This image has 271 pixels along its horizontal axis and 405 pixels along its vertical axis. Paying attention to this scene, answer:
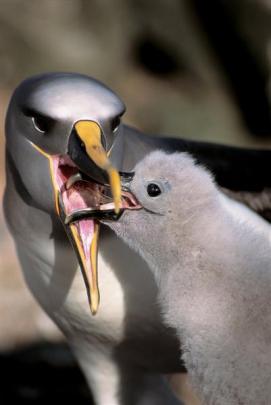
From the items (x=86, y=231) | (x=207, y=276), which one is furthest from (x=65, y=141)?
(x=207, y=276)

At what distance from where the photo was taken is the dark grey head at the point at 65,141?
3.23 meters

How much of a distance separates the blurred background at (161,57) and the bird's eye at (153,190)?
5047mm

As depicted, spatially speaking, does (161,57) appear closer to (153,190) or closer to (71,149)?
(71,149)

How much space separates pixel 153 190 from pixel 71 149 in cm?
41

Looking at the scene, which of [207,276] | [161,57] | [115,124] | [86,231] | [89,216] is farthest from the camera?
[161,57]

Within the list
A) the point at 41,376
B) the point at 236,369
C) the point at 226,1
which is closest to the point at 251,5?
the point at 226,1

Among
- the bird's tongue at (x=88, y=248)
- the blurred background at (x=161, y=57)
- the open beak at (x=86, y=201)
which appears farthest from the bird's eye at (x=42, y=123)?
the blurred background at (x=161, y=57)

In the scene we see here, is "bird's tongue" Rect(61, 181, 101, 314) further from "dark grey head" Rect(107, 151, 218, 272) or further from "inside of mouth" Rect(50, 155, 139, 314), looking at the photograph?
"dark grey head" Rect(107, 151, 218, 272)

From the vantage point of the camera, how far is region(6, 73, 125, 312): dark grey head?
323cm

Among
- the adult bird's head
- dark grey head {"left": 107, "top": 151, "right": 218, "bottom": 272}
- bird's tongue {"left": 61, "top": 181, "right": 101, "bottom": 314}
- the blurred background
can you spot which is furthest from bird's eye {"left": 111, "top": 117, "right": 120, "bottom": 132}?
the blurred background

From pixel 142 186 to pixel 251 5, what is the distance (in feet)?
16.0

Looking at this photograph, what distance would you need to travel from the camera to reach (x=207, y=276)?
295 centimetres

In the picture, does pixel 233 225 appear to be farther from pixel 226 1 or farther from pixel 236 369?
pixel 226 1

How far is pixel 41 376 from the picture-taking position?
5.35 m
